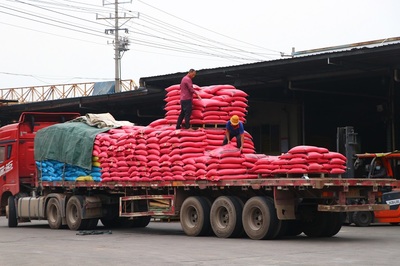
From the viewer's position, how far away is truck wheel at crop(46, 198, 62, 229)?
81.2 ft

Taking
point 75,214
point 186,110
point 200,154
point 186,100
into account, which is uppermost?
point 186,100

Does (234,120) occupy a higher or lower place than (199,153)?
higher

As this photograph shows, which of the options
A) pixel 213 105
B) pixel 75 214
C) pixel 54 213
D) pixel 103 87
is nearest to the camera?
pixel 213 105

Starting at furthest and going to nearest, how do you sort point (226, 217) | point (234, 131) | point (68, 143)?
point (68, 143) → point (234, 131) → point (226, 217)

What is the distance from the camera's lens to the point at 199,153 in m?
20.4

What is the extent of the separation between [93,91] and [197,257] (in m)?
49.9

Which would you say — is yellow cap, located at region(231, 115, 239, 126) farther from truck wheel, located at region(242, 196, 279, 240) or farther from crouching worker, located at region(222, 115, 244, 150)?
truck wheel, located at region(242, 196, 279, 240)

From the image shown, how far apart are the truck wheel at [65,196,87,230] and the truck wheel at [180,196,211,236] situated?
4.38 meters

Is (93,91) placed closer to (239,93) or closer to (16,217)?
(16,217)

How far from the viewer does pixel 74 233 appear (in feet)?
74.3

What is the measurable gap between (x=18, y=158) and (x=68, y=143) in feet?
8.31

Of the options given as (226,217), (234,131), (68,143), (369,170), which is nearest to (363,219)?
(369,170)

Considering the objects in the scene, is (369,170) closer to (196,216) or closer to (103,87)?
(196,216)

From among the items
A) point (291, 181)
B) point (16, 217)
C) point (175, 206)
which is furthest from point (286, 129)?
point (291, 181)
